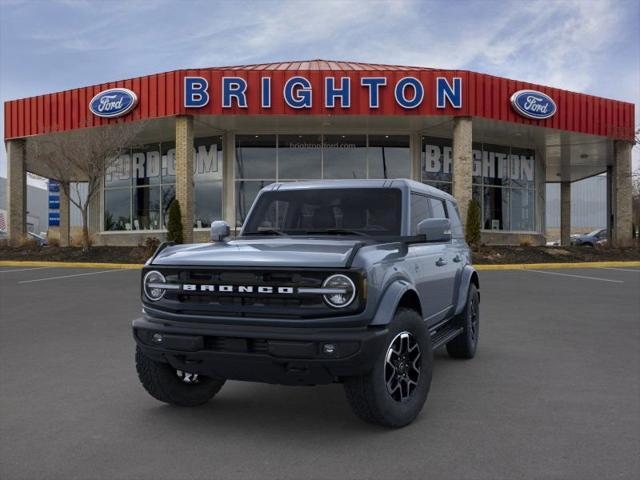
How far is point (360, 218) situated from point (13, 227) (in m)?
23.7

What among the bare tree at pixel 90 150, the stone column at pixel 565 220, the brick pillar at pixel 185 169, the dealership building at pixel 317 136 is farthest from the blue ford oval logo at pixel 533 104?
the stone column at pixel 565 220

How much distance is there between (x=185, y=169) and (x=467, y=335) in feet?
54.8

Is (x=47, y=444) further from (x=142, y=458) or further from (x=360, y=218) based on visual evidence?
(x=360, y=218)

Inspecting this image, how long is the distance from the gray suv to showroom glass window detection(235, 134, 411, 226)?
19533 millimetres

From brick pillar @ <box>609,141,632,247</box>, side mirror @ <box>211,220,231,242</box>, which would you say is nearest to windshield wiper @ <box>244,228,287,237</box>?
side mirror @ <box>211,220,231,242</box>

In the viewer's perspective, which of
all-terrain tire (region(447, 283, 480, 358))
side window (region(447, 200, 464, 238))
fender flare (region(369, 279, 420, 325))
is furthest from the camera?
side window (region(447, 200, 464, 238))

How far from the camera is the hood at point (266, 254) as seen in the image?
→ 11.7 ft

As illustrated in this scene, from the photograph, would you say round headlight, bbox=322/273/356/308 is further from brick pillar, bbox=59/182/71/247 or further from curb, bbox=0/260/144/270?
brick pillar, bbox=59/182/71/247

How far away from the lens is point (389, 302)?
3.70 meters

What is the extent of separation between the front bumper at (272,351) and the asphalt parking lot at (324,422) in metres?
0.46

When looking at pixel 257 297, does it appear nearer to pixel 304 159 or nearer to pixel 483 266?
pixel 483 266

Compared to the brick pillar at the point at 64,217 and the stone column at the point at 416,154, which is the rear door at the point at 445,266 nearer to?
the stone column at the point at 416,154

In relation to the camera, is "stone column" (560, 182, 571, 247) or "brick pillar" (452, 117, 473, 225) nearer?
"brick pillar" (452, 117, 473, 225)

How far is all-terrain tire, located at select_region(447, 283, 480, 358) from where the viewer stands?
583 cm
